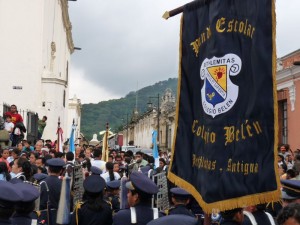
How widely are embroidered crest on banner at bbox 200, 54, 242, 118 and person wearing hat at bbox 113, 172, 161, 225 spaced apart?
4.62 feet

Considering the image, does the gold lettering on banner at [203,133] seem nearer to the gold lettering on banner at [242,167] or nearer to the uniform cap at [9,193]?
the gold lettering on banner at [242,167]

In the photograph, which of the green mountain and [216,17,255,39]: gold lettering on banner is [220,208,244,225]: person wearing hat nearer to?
[216,17,255,39]: gold lettering on banner

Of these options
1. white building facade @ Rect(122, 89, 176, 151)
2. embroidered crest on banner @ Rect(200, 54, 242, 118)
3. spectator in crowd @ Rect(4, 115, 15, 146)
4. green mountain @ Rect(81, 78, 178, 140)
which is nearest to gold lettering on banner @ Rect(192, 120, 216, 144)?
embroidered crest on banner @ Rect(200, 54, 242, 118)

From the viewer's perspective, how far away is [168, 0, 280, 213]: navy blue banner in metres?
4.03

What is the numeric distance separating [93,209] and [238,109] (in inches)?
105

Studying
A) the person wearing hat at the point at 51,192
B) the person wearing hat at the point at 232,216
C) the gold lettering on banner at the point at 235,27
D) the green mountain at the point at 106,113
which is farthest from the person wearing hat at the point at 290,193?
the green mountain at the point at 106,113

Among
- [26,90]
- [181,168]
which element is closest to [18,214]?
[181,168]

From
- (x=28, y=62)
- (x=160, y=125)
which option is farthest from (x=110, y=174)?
(x=160, y=125)

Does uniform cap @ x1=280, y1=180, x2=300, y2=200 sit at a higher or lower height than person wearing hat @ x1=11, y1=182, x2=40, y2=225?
higher

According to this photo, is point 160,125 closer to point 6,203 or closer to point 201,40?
point 201,40

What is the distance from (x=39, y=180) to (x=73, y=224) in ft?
6.81

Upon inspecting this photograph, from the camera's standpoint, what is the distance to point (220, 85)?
421 centimetres

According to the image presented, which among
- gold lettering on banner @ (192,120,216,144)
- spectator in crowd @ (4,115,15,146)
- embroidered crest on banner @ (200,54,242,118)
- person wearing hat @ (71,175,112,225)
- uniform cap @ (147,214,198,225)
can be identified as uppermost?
spectator in crowd @ (4,115,15,146)

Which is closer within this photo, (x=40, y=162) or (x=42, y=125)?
(x=40, y=162)
